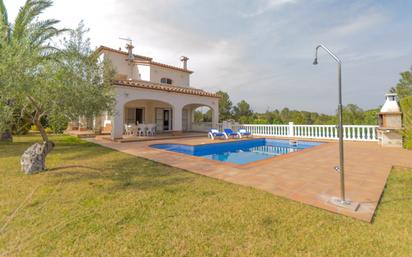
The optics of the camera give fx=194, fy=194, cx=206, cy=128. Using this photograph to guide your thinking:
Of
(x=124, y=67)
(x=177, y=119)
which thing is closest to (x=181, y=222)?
(x=177, y=119)

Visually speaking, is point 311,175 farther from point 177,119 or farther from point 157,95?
point 177,119

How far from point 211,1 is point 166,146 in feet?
31.9

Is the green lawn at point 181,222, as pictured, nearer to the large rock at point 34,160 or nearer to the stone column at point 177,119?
the large rock at point 34,160

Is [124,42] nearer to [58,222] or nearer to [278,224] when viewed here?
[58,222]

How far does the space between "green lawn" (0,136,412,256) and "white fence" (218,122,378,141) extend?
9.66 meters

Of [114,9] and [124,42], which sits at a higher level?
[124,42]

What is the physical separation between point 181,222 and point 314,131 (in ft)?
50.7

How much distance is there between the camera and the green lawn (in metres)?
2.71

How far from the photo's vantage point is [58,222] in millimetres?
3402

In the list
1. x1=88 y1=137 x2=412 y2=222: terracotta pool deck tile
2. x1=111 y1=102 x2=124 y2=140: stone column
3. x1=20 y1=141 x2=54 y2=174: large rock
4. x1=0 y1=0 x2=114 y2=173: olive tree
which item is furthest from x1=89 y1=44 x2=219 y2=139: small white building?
x1=88 y1=137 x2=412 y2=222: terracotta pool deck tile

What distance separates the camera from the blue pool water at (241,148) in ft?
39.1

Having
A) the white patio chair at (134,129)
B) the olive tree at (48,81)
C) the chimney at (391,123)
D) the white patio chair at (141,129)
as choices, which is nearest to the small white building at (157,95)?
the white patio chair at (134,129)

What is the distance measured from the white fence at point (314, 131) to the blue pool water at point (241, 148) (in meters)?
1.72

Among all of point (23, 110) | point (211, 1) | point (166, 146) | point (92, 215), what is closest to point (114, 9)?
point (211, 1)
